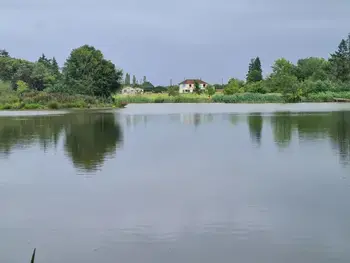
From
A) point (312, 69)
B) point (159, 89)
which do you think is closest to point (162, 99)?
point (312, 69)

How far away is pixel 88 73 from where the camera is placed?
181 ft

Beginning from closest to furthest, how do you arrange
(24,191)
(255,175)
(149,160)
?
(24,191)
(255,175)
(149,160)

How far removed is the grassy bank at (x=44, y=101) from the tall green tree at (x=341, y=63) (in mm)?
46540

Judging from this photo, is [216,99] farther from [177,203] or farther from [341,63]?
[177,203]

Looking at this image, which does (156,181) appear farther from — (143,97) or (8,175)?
(143,97)

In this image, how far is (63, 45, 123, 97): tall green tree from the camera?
54312mm

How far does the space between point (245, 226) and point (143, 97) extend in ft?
234

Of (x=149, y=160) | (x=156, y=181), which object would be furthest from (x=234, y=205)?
(x=149, y=160)

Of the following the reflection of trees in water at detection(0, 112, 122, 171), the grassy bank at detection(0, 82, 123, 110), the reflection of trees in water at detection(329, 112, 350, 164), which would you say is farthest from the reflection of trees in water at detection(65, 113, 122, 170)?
the grassy bank at detection(0, 82, 123, 110)

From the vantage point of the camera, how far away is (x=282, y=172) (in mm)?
10891

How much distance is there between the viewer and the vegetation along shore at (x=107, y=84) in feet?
167

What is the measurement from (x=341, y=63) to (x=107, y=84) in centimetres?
4483

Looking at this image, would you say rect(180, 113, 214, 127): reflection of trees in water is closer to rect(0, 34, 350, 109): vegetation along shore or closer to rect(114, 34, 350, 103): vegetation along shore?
rect(0, 34, 350, 109): vegetation along shore

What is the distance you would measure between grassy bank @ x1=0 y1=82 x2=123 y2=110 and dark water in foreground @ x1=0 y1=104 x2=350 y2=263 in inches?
1310
